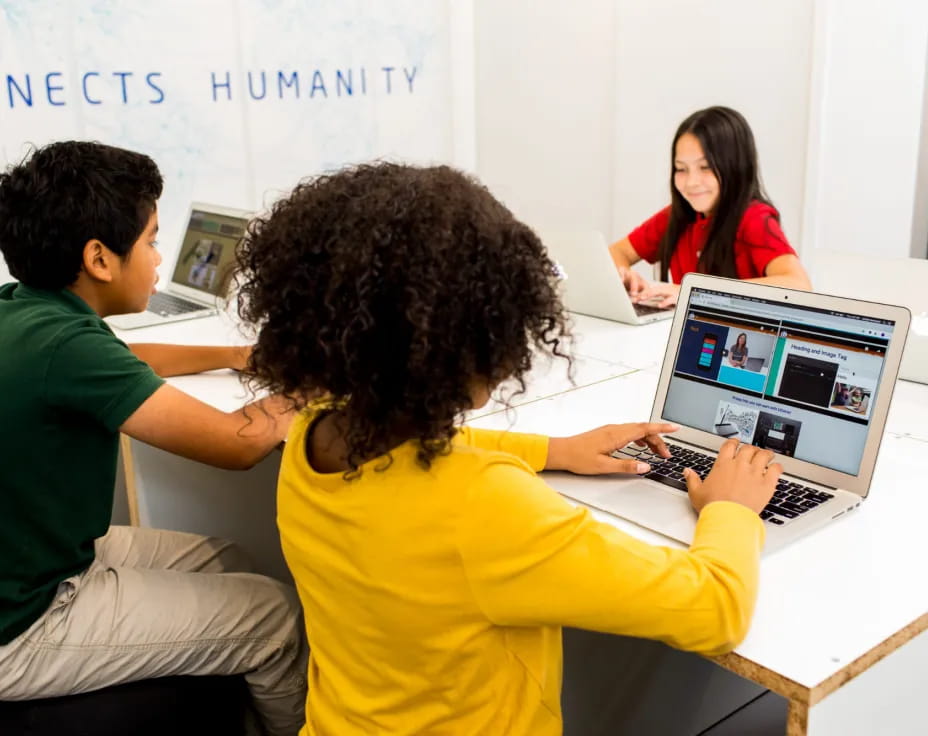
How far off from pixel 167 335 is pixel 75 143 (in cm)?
80

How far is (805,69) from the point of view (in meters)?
3.49

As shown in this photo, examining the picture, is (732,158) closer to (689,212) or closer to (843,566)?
(689,212)

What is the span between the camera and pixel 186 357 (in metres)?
1.92

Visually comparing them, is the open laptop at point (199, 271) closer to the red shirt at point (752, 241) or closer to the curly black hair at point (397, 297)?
the red shirt at point (752, 241)

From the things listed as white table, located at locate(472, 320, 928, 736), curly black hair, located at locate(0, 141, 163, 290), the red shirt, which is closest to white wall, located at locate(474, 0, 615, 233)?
the red shirt

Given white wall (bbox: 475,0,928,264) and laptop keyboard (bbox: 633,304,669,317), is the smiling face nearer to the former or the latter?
laptop keyboard (bbox: 633,304,669,317)

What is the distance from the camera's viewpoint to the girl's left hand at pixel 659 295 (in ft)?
7.98

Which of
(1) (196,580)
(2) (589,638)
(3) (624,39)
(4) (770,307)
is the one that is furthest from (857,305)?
(3) (624,39)

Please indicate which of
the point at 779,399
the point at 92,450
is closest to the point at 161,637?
the point at 92,450

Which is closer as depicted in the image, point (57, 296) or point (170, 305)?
point (57, 296)

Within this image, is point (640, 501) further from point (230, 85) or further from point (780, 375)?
point (230, 85)

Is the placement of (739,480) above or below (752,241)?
below

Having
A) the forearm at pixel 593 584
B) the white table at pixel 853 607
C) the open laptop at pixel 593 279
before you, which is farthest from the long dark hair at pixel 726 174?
the forearm at pixel 593 584

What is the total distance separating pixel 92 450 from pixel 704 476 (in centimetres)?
83
